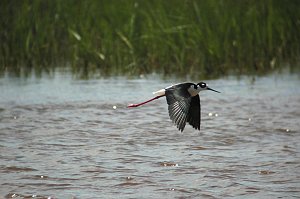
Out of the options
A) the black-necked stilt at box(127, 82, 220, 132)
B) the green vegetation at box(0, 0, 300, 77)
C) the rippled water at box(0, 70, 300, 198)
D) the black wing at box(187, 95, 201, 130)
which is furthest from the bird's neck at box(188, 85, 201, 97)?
the green vegetation at box(0, 0, 300, 77)

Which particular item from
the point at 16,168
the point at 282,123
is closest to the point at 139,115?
the point at 282,123

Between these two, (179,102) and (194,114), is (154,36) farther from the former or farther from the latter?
(179,102)

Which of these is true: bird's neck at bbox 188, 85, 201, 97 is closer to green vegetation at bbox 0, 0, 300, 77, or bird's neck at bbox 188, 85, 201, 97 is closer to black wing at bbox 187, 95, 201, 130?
black wing at bbox 187, 95, 201, 130

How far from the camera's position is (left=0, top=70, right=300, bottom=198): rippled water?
188 inches

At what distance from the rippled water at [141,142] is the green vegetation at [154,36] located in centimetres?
66

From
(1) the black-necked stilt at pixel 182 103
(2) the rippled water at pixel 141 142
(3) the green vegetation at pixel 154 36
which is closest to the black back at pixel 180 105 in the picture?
(1) the black-necked stilt at pixel 182 103

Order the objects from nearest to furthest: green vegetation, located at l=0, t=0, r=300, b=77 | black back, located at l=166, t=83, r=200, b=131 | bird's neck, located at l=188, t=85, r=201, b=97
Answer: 1. black back, located at l=166, t=83, r=200, b=131
2. bird's neck, located at l=188, t=85, r=201, b=97
3. green vegetation, located at l=0, t=0, r=300, b=77

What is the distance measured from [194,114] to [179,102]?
0.74 ft

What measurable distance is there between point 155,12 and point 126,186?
644cm

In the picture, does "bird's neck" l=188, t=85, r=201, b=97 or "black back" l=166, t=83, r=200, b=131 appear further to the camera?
"bird's neck" l=188, t=85, r=201, b=97

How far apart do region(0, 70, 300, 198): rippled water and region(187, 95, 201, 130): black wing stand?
9.0 inches

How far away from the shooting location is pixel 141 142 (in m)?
→ 6.28

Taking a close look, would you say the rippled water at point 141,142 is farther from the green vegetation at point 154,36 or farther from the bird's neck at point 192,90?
the green vegetation at point 154,36

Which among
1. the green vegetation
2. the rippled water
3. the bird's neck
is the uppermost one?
the green vegetation
